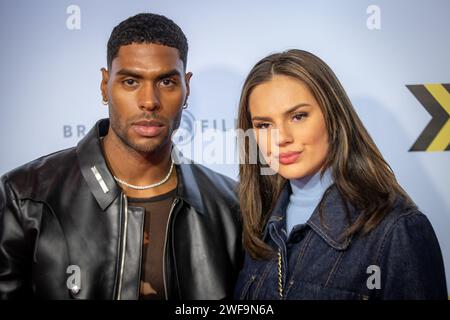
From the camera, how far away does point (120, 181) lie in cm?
172

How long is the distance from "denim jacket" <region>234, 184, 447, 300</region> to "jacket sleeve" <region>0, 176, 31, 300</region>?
79 centimetres

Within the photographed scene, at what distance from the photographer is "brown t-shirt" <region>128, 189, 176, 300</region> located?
5.30ft

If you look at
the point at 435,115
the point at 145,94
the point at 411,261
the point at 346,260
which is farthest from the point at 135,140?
the point at 435,115

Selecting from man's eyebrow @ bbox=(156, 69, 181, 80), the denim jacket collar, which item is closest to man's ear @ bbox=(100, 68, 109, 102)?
man's eyebrow @ bbox=(156, 69, 181, 80)

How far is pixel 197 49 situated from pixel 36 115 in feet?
2.41

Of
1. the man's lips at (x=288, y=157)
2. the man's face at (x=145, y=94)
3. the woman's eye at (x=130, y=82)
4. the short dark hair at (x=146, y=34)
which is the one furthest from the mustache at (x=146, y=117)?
the man's lips at (x=288, y=157)

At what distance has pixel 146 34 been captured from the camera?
5.45ft

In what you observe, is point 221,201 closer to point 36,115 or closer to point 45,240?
point 45,240

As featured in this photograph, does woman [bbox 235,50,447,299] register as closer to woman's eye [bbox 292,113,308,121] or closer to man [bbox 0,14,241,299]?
woman's eye [bbox 292,113,308,121]

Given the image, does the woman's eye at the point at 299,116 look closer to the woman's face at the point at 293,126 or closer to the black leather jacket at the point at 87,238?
the woman's face at the point at 293,126

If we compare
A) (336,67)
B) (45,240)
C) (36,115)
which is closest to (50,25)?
(36,115)

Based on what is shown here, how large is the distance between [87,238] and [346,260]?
883mm

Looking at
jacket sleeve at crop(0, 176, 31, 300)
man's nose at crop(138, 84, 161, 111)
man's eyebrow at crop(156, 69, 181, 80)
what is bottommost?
jacket sleeve at crop(0, 176, 31, 300)

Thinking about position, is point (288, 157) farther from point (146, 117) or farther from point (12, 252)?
point (12, 252)
